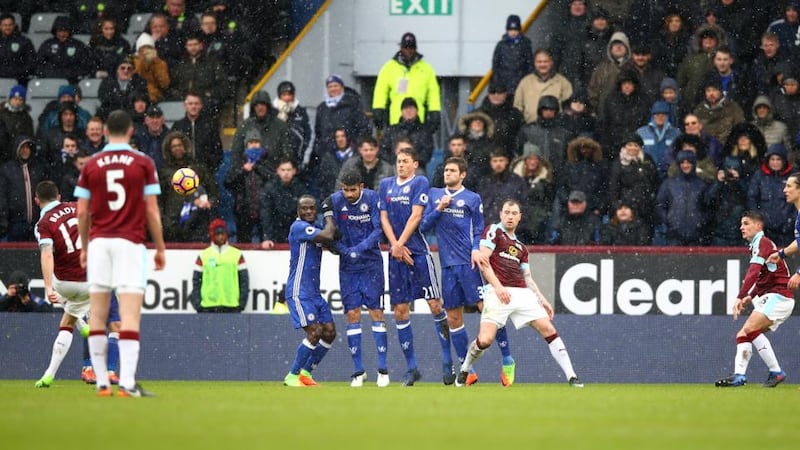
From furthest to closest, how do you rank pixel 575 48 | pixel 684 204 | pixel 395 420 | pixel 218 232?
pixel 575 48, pixel 684 204, pixel 218 232, pixel 395 420

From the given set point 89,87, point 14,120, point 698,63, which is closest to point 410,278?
point 698,63

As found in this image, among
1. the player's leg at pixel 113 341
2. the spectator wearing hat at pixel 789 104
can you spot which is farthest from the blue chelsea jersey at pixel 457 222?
the spectator wearing hat at pixel 789 104

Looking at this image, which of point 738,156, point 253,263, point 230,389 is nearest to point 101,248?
point 230,389

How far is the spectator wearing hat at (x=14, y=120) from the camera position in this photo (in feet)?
71.8

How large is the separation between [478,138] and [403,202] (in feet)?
14.4

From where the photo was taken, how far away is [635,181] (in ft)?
65.7

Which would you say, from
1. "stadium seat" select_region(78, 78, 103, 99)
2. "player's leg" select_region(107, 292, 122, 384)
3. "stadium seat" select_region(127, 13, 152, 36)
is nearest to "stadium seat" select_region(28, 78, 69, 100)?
"stadium seat" select_region(78, 78, 103, 99)

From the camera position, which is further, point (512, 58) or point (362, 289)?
point (512, 58)

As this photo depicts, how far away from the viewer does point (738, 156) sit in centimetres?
2041

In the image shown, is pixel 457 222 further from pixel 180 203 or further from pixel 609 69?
pixel 609 69

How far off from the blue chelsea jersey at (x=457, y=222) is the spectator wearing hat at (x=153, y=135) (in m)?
6.06

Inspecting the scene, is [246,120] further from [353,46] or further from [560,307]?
[560,307]

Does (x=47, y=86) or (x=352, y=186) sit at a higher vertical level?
(x=47, y=86)

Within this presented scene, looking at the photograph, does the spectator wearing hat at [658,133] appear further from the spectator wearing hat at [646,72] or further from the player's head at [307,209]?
the player's head at [307,209]
